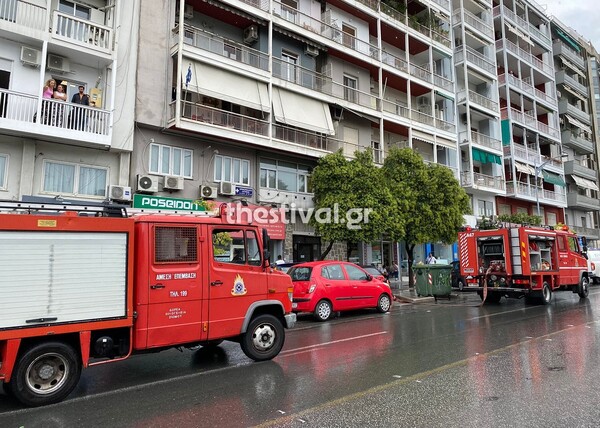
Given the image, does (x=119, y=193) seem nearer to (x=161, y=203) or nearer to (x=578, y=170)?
(x=161, y=203)

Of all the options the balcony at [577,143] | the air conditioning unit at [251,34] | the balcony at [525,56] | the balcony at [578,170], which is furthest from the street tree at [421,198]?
the balcony at [577,143]

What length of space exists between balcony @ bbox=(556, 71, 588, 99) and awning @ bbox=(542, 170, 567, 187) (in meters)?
11.7

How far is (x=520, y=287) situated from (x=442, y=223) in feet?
21.8

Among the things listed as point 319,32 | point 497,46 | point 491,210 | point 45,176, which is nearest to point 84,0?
point 45,176

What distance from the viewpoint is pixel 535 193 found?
3647cm

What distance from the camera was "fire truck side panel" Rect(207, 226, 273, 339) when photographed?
20.9 ft

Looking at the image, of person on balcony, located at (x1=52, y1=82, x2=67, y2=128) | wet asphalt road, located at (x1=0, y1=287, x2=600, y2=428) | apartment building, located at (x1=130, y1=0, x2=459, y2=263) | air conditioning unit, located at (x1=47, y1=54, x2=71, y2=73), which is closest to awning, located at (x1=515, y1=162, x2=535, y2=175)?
apartment building, located at (x1=130, y1=0, x2=459, y2=263)

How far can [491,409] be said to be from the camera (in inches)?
178

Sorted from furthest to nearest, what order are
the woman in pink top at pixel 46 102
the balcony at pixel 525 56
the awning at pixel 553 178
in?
the awning at pixel 553 178 < the balcony at pixel 525 56 < the woman in pink top at pixel 46 102

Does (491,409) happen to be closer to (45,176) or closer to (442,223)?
(45,176)

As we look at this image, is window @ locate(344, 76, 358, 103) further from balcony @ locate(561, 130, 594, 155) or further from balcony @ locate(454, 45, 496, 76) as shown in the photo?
balcony @ locate(561, 130, 594, 155)

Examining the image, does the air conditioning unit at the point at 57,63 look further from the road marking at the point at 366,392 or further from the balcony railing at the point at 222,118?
the road marking at the point at 366,392

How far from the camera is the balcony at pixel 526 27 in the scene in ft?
121

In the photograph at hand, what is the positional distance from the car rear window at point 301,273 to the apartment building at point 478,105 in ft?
73.3
